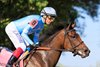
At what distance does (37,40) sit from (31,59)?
0.66 m

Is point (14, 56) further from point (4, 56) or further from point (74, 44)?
point (74, 44)

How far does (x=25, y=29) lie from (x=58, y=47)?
Answer: 0.77 metres

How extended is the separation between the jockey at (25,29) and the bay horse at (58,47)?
0.24 m

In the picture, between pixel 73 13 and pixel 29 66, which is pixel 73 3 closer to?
pixel 73 13

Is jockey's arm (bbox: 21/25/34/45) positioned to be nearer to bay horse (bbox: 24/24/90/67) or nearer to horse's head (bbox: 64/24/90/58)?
bay horse (bbox: 24/24/90/67)

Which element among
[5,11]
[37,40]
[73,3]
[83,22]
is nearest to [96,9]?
[83,22]

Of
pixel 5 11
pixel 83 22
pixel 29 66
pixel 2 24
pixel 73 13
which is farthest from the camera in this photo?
pixel 83 22

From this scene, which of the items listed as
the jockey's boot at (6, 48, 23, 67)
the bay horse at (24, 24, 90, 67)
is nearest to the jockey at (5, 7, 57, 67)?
the jockey's boot at (6, 48, 23, 67)

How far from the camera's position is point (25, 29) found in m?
10.6

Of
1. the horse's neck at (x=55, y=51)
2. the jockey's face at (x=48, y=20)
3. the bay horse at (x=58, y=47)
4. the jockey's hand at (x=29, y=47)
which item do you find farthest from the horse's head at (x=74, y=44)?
the jockey's hand at (x=29, y=47)

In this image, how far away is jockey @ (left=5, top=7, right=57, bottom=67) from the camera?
10.6 meters

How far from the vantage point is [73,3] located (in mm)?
30141

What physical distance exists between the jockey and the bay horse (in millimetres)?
242

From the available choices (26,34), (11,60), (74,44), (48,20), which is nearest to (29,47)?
(26,34)
